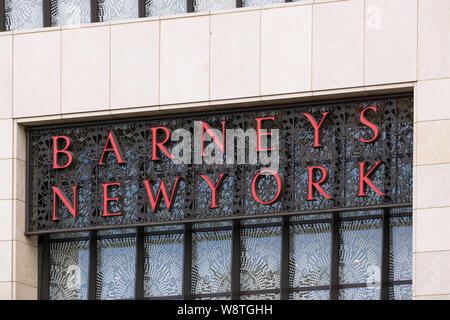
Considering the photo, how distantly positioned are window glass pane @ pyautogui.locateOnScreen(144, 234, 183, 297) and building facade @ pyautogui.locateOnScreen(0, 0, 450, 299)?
3 cm

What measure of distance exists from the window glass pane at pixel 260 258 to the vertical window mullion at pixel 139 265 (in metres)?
2.04

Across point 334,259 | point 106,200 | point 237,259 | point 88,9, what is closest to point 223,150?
point 237,259

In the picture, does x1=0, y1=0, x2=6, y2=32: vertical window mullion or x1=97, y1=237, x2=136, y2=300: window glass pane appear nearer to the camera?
x1=97, y1=237, x2=136, y2=300: window glass pane

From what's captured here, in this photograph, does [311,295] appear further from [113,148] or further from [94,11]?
[94,11]

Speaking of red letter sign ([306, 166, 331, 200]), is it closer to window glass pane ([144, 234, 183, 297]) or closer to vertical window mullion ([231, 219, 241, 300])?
vertical window mullion ([231, 219, 241, 300])

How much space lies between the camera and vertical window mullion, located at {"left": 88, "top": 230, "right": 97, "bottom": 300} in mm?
31188

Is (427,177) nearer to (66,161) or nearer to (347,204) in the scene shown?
(347,204)

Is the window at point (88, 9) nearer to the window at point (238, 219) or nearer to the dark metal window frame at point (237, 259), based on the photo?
the window at point (238, 219)

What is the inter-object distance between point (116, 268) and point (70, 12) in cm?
527

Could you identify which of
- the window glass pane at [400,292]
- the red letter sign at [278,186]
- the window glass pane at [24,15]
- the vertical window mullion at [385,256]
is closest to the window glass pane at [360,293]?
the vertical window mullion at [385,256]

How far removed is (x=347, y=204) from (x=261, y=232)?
1999 mm

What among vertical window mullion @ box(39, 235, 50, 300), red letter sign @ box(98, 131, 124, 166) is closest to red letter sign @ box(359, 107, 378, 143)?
red letter sign @ box(98, 131, 124, 166)
